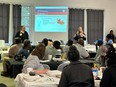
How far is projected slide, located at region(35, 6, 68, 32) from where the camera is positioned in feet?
37.3

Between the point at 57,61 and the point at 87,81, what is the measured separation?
Result: 296cm

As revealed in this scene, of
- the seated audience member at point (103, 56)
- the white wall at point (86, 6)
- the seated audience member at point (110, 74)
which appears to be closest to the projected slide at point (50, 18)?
the white wall at point (86, 6)

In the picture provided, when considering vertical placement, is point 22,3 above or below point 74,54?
above

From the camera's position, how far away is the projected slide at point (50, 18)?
1138cm

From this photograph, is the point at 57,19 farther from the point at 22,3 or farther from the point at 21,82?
the point at 21,82

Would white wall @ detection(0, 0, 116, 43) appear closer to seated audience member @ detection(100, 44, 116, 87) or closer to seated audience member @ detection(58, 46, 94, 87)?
seated audience member @ detection(58, 46, 94, 87)

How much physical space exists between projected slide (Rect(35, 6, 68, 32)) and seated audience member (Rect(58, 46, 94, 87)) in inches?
323

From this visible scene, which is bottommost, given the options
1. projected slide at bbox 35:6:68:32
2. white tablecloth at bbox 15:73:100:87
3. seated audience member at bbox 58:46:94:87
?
white tablecloth at bbox 15:73:100:87

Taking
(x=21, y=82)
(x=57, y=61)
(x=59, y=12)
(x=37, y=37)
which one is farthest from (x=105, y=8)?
(x=21, y=82)

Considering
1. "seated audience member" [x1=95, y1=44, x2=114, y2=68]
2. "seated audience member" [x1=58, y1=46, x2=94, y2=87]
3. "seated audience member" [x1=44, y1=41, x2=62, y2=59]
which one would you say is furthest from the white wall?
"seated audience member" [x1=58, y1=46, x2=94, y2=87]

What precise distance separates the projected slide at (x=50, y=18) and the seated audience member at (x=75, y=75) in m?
8.20

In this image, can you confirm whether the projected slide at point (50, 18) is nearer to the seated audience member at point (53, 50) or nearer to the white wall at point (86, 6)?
the white wall at point (86, 6)

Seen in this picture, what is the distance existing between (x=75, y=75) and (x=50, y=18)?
27.5 ft

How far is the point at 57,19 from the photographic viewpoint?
37.7 feet
